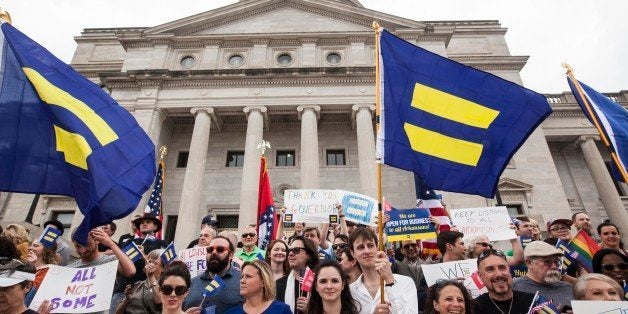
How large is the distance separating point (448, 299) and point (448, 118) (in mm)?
3052

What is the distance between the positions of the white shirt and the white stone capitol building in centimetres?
1562

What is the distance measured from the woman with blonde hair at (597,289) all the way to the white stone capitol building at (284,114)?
15824 mm

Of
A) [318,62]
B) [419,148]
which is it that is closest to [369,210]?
[419,148]

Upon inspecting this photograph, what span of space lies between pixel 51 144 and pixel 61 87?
95 cm

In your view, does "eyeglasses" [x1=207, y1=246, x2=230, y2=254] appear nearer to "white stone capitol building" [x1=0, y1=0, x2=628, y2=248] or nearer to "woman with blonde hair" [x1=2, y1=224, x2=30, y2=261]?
"woman with blonde hair" [x1=2, y1=224, x2=30, y2=261]

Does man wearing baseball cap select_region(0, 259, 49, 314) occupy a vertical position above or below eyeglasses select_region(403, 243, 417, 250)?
below

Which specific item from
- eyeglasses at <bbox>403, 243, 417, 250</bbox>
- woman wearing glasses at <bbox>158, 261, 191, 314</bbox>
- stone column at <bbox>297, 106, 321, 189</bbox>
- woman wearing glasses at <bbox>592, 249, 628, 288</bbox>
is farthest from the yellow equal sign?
stone column at <bbox>297, 106, 321, 189</bbox>

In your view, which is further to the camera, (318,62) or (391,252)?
(318,62)

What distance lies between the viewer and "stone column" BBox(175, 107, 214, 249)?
19266 millimetres

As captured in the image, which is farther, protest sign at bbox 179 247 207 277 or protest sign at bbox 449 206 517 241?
protest sign at bbox 449 206 517 241

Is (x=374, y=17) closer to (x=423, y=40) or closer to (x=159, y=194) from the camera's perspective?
(x=423, y=40)

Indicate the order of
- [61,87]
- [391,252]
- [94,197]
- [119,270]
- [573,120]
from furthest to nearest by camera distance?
[573,120] → [391,252] → [61,87] → [119,270] → [94,197]

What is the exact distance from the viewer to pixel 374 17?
2638cm

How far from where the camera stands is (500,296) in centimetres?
432
